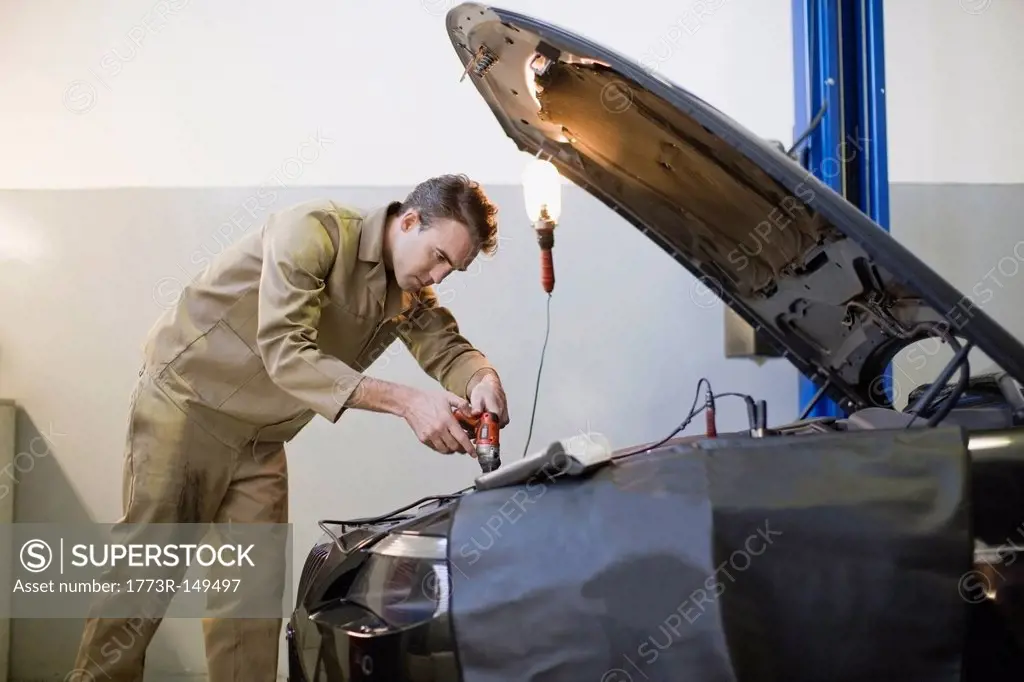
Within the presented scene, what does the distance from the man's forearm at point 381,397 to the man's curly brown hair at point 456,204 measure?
493 mm

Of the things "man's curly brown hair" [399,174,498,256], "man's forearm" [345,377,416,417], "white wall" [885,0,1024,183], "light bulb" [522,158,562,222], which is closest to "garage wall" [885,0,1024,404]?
"white wall" [885,0,1024,183]

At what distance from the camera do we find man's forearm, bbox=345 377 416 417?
1.76 m

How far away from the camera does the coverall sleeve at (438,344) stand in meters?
2.21

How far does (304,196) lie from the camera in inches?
128

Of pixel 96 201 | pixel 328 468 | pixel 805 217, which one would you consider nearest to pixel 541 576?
pixel 805 217

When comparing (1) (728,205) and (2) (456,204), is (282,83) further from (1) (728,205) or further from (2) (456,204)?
(1) (728,205)

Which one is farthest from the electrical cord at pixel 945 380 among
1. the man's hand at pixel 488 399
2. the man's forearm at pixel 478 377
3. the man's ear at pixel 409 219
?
the man's ear at pixel 409 219

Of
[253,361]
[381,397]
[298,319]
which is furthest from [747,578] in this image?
[253,361]

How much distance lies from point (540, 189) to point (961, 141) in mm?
1806

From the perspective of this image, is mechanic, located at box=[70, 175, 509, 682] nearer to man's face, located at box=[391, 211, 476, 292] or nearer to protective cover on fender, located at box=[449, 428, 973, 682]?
man's face, located at box=[391, 211, 476, 292]

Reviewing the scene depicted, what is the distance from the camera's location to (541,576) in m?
1.03

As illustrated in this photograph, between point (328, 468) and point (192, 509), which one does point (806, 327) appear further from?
point (328, 468)

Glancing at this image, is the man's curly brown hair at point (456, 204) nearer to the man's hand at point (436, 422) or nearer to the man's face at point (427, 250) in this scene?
the man's face at point (427, 250)

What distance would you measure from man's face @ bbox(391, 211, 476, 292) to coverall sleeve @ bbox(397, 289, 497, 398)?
205 millimetres
